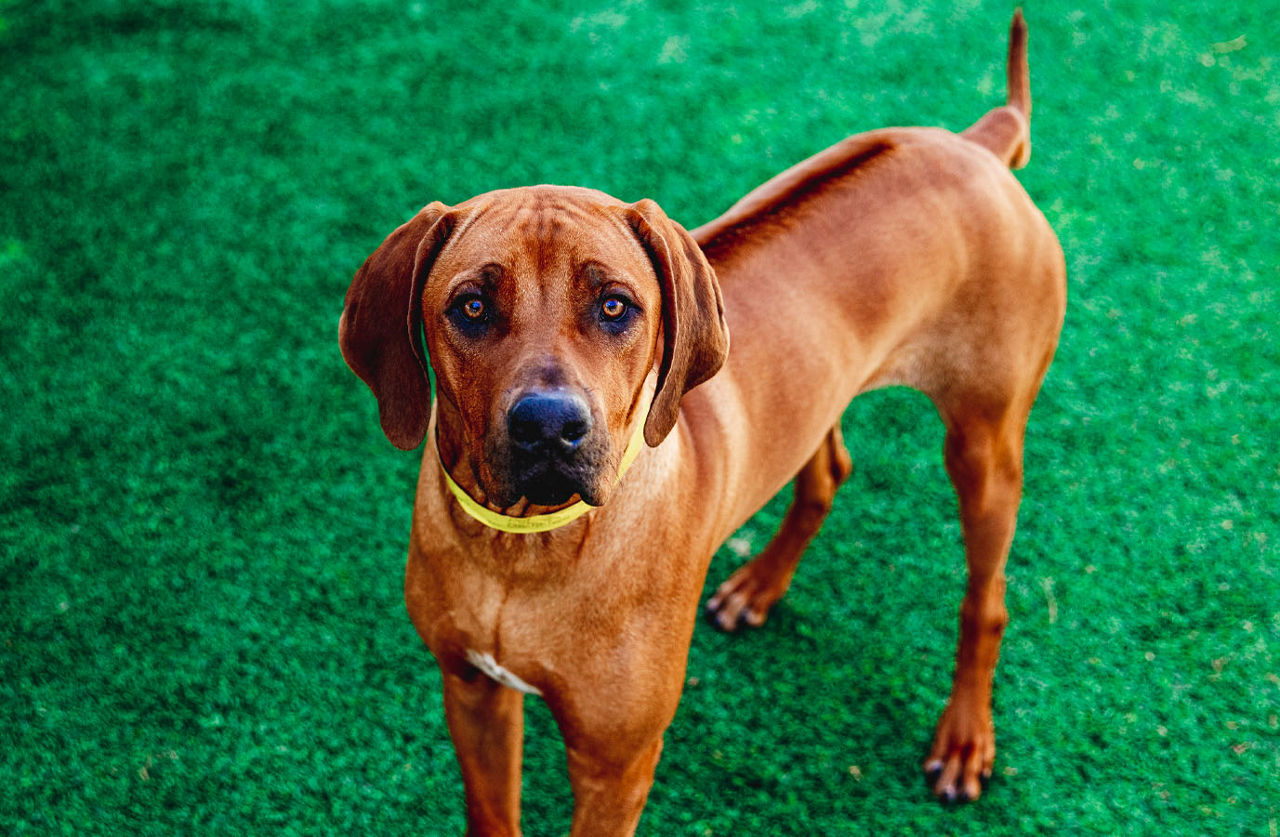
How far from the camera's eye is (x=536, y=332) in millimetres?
2104

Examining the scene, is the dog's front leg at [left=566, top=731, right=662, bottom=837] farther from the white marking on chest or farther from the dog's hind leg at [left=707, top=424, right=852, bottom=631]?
the dog's hind leg at [left=707, top=424, right=852, bottom=631]

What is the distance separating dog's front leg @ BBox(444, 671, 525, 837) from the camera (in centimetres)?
286

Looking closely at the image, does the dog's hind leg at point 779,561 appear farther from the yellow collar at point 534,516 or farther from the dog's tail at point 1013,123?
the yellow collar at point 534,516

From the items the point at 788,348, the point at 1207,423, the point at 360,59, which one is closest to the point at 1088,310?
the point at 1207,423

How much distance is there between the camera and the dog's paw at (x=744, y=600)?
12.7 ft

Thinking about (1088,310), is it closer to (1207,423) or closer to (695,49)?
(1207,423)

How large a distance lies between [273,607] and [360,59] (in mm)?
3262

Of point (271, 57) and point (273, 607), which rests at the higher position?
point (271, 57)

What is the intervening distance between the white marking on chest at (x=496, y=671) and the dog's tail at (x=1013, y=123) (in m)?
2.07

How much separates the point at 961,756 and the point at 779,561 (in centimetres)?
86

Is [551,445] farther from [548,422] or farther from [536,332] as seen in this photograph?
[536,332]

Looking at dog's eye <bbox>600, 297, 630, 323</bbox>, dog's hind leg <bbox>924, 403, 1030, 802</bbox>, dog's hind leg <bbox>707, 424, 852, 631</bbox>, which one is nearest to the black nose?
dog's eye <bbox>600, 297, 630, 323</bbox>

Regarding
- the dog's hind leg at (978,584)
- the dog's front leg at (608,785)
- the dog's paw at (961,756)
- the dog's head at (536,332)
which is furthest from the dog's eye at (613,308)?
the dog's paw at (961,756)

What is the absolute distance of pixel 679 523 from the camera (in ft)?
8.62
